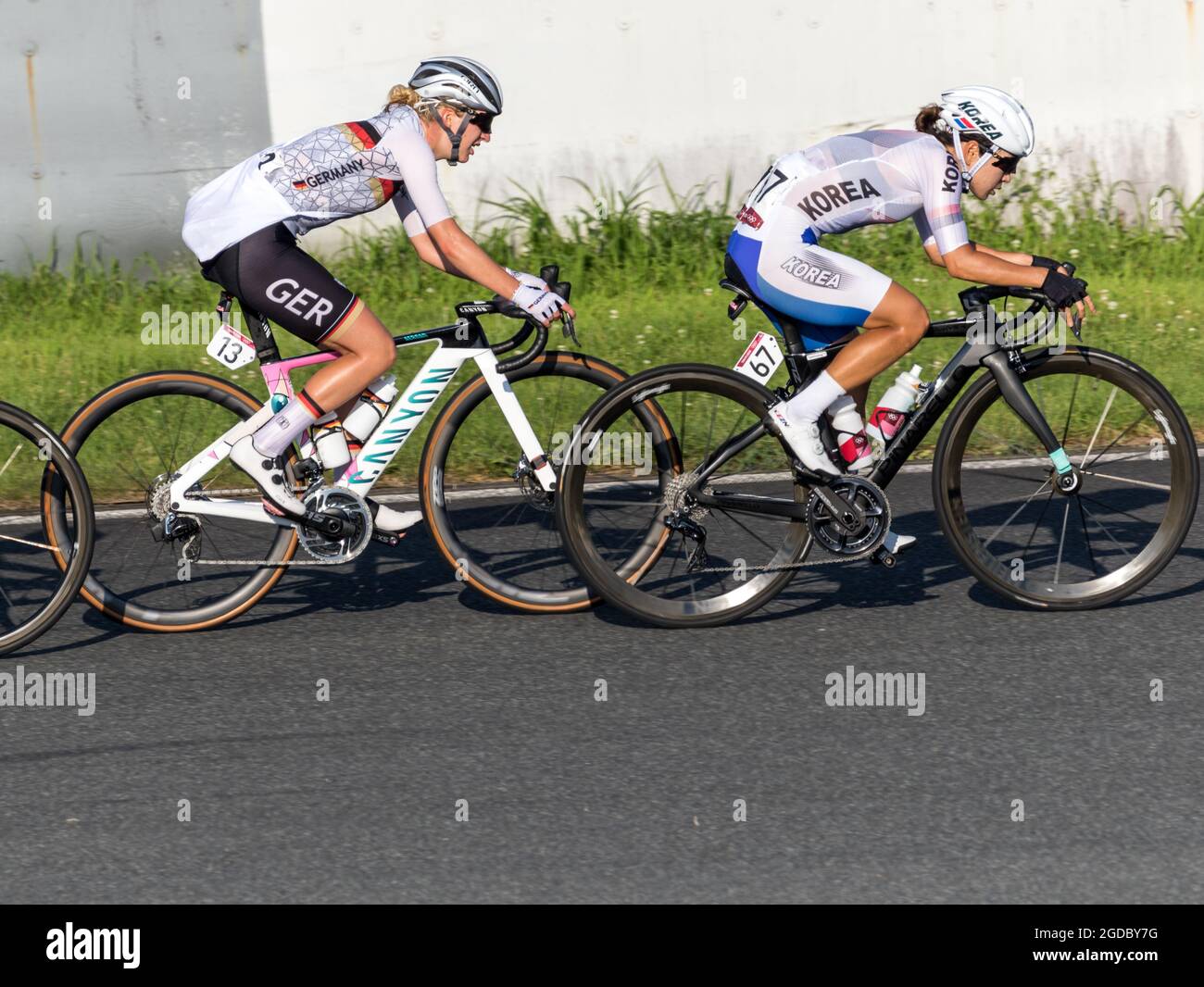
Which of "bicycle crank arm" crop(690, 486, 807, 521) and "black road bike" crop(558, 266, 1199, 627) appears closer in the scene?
"black road bike" crop(558, 266, 1199, 627)

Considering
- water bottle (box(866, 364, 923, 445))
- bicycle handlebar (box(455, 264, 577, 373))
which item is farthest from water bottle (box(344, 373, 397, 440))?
water bottle (box(866, 364, 923, 445))

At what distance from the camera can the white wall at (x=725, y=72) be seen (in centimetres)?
1129

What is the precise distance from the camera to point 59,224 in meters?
11.2

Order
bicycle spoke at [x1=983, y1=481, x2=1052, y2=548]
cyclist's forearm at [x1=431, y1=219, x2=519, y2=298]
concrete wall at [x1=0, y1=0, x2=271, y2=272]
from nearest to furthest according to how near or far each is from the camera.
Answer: cyclist's forearm at [x1=431, y1=219, x2=519, y2=298] < bicycle spoke at [x1=983, y1=481, x2=1052, y2=548] < concrete wall at [x1=0, y1=0, x2=271, y2=272]

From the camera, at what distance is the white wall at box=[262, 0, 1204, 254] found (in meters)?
11.3

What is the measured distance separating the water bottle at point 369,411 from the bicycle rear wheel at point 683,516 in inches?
28.6

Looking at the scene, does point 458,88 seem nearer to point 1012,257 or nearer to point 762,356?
point 762,356

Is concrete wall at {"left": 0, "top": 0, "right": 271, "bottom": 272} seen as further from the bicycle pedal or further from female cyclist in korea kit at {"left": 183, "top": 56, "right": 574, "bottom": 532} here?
the bicycle pedal

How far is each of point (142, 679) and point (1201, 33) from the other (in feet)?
29.7

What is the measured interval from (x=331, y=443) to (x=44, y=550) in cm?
132

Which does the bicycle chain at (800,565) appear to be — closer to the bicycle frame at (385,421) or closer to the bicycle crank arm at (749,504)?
the bicycle crank arm at (749,504)
